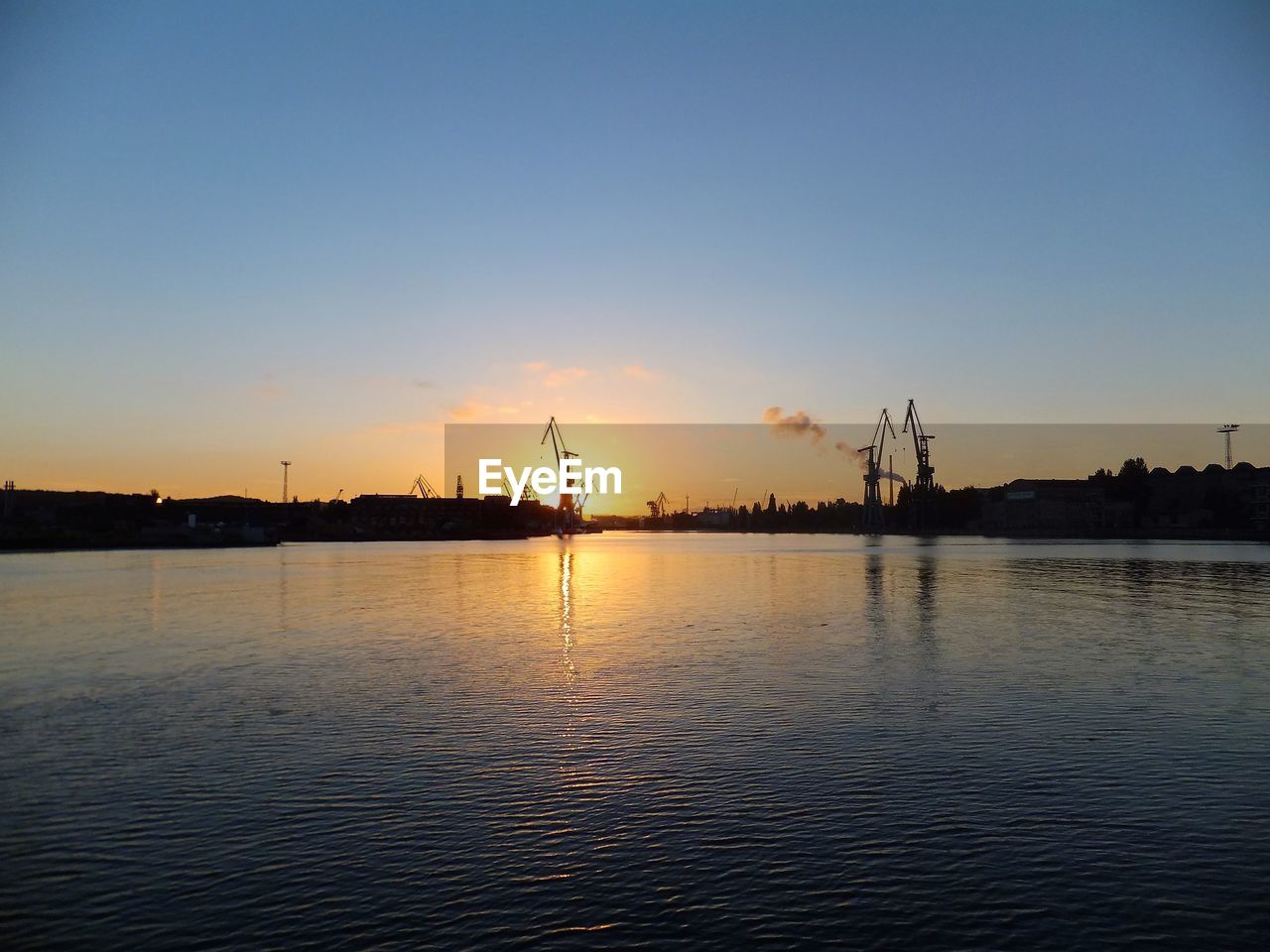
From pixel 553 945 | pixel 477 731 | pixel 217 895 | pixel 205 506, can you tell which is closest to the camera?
pixel 553 945

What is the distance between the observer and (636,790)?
13.0 m

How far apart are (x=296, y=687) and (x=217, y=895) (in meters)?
12.1

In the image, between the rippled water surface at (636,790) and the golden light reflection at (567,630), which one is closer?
the rippled water surface at (636,790)

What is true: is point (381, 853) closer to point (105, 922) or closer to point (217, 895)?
point (217, 895)

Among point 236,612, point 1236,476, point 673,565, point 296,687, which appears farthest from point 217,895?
point 1236,476

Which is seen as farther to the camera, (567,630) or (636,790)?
(567,630)

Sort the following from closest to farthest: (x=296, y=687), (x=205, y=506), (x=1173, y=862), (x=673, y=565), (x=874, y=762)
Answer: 1. (x=1173, y=862)
2. (x=874, y=762)
3. (x=296, y=687)
4. (x=673, y=565)
5. (x=205, y=506)

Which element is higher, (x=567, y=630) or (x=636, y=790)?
(x=636, y=790)

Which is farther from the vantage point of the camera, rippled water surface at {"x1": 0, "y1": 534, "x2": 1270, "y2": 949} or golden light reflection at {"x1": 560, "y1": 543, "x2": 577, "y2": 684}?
golden light reflection at {"x1": 560, "y1": 543, "x2": 577, "y2": 684}

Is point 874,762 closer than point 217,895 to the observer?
No

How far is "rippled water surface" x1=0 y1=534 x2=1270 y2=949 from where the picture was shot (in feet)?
29.5

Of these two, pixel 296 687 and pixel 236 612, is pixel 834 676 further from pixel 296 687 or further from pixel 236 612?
pixel 236 612

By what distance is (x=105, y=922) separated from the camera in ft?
28.9

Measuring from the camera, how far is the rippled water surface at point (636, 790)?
8984mm
